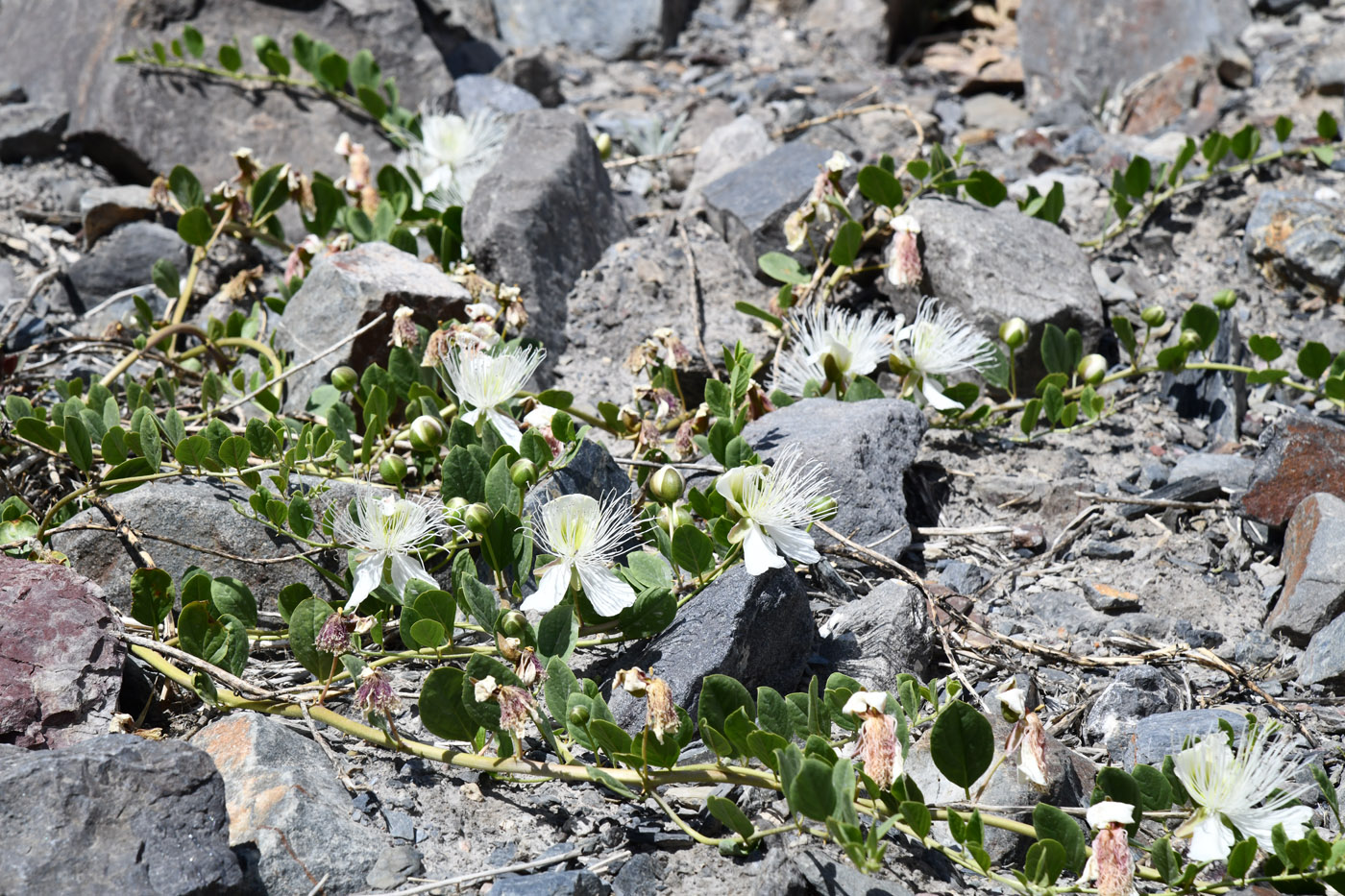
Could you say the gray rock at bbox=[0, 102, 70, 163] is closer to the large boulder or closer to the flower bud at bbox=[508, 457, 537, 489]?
the large boulder

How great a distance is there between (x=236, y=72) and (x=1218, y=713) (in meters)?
3.63

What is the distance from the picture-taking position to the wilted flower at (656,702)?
1.61 m

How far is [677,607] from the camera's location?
1.95 metres

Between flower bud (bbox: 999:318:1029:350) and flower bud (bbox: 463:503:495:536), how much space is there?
4.98 feet

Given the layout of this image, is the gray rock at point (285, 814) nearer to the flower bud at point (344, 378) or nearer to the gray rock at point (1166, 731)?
the flower bud at point (344, 378)

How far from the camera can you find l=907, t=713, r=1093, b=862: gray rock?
1.71 m

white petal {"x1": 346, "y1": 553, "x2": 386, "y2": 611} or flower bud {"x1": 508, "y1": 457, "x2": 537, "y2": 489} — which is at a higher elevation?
flower bud {"x1": 508, "y1": 457, "x2": 537, "y2": 489}

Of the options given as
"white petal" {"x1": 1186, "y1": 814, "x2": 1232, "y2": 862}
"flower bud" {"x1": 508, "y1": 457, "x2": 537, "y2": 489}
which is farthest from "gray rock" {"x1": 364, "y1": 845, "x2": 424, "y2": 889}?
"white petal" {"x1": 1186, "y1": 814, "x2": 1232, "y2": 862}

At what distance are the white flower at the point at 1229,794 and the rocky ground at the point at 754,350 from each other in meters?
0.27

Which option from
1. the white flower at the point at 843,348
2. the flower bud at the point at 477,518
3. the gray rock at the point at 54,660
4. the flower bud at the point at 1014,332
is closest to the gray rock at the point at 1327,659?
the flower bud at the point at 1014,332

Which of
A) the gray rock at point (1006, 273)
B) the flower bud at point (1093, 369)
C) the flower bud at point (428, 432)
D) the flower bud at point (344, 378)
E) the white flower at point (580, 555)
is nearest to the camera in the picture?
the white flower at point (580, 555)

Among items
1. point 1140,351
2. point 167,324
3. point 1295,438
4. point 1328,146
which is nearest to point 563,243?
point 167,324

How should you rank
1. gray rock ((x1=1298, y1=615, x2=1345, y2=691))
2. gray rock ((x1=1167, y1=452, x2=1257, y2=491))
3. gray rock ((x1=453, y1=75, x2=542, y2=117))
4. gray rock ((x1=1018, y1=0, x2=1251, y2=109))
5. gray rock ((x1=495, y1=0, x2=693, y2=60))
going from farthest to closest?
gray rock ((x1=495, y1=0, x2=693, y2=60)), gray rock ((x1=1018, y1=0, x2=1251, y2=109)), gray rock ((x1=453, y1=75, x2=542, y2=117)), gray rock ((x1=1167, y1=452, x2=1257, y2=491)), gray rock ((x1=1298, y1=615, x2=1345, y2=691))

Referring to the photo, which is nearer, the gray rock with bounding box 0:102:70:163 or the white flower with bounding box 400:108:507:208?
the white flower with bounding box 400:108:507:208
